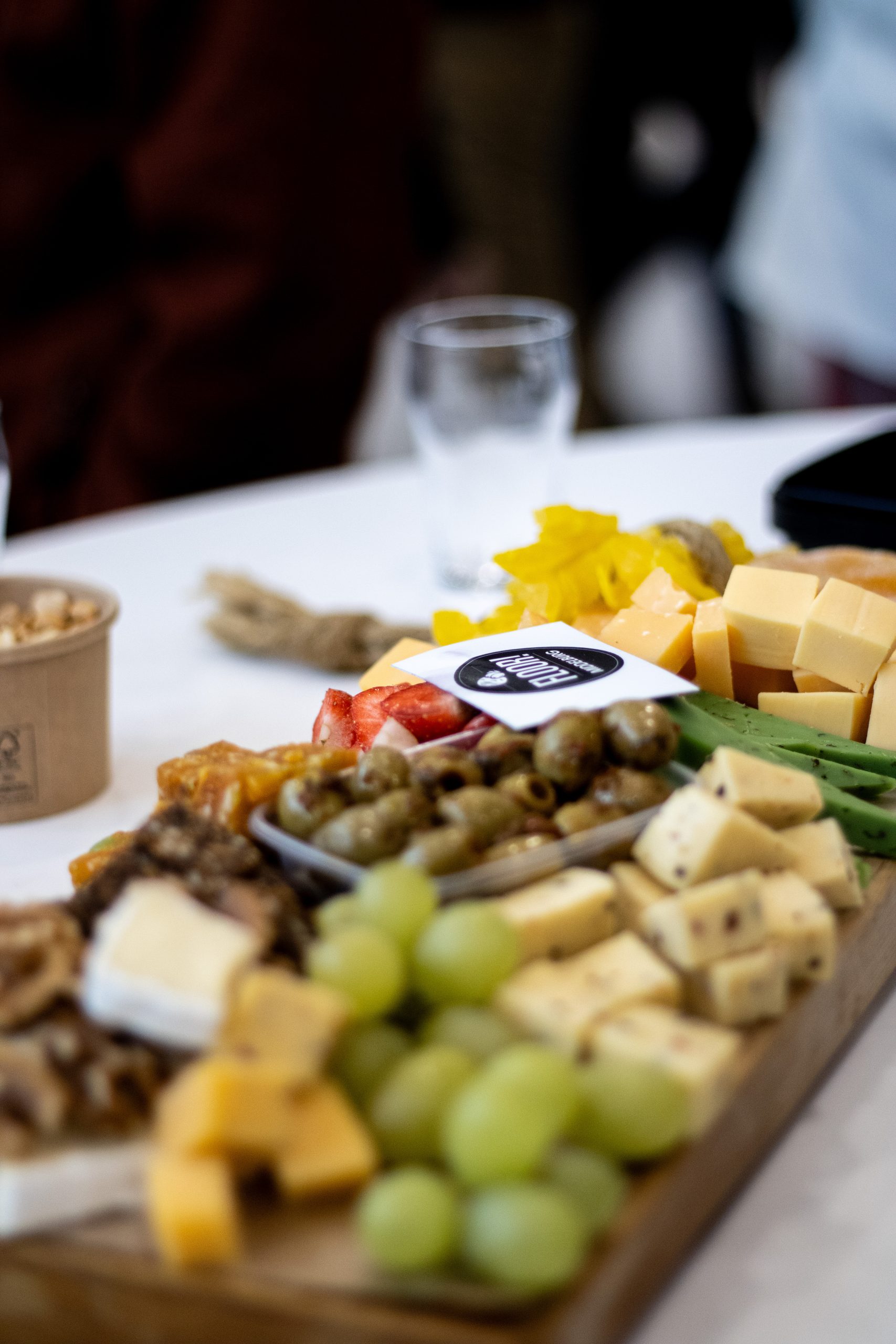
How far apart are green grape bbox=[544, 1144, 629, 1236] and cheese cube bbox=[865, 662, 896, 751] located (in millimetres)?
389

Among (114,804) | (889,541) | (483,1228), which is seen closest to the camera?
(483,1228)

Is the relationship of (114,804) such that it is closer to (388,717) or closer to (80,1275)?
(388,717)

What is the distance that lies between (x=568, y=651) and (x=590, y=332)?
9.69 feet

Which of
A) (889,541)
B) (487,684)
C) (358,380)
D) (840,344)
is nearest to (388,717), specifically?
(487,684)

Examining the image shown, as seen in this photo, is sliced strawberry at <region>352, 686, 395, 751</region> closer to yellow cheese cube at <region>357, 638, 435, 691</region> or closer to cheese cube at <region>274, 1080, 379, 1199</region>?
yellow cheese cube at <region>357, 638, 435, 691</region>

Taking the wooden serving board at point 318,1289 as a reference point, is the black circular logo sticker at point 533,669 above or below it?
above

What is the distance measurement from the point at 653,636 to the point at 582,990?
0.99ft

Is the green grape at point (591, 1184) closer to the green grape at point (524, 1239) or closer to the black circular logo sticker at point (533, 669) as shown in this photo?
the green grape at point (524, 1239)

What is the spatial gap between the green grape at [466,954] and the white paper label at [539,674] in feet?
0.57

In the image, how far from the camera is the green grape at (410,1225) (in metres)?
0.43

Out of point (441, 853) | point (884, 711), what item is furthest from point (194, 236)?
point (441, 853)

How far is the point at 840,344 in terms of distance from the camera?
2229 mm

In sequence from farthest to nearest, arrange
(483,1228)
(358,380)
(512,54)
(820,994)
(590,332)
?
(590,332) → (512,54) → (358,380) → (820,994) → (483,1228)

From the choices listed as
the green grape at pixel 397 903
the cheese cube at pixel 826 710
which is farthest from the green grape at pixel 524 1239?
the cheese cube at pixel 826 710
